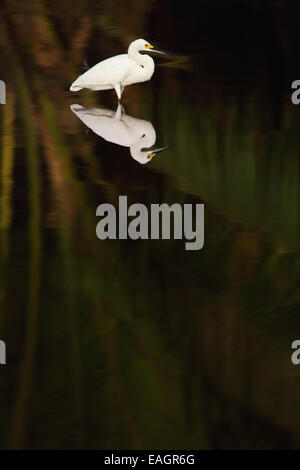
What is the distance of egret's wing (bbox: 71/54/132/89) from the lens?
3.52 ft

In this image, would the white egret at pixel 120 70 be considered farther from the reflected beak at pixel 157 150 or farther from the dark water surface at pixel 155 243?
the reflected beak at pixel 157 150

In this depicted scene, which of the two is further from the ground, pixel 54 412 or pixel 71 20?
pixel 71 20

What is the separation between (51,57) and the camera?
1.11 metres

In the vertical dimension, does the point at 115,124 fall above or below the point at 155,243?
above

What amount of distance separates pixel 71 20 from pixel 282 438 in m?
0.72

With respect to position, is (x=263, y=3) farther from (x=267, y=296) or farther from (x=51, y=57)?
(x=267, y=296)

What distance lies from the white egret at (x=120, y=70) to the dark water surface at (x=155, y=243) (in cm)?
2

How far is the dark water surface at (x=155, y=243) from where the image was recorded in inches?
39.4

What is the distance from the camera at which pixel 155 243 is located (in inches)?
41.4

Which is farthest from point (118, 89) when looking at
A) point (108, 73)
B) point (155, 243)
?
point (155, 243)

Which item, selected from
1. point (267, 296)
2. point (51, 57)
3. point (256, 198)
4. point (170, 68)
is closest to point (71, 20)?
point (51, 57)

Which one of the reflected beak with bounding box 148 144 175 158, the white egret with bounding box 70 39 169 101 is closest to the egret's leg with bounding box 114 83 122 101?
the white egret with bounding box 70 39 169 101

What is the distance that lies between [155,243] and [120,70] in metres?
0.28

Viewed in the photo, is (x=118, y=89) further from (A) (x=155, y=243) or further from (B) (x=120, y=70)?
(A) (x=155, y=243)
